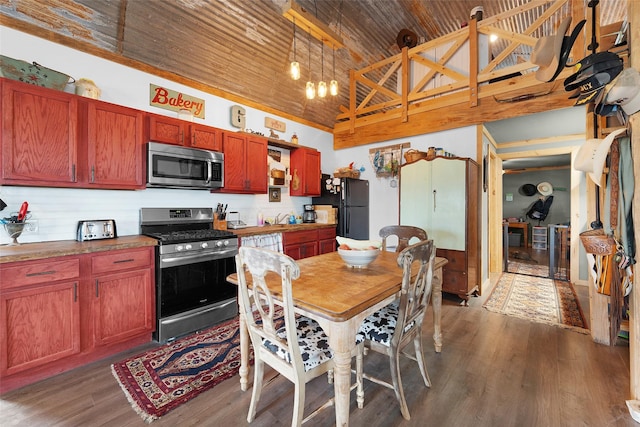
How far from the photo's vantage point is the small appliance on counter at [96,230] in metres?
2.43

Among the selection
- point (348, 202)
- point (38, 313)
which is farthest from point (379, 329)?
point (348, 202)

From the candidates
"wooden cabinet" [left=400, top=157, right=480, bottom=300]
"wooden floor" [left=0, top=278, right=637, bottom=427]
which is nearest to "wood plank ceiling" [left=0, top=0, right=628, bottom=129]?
"wooden cabinet" [left=400, top=157, right=480, bottom=300]

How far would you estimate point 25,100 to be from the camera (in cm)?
204

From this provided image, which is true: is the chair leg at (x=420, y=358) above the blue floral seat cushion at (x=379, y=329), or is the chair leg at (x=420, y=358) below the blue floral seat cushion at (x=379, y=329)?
below

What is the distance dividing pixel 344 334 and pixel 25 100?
2.83 meters

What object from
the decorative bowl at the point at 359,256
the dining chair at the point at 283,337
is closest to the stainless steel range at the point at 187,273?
the dining chair at the point at 283,337

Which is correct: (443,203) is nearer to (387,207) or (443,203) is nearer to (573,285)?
(387,207)

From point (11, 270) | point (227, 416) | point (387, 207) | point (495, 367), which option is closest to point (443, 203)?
point (387, 207)

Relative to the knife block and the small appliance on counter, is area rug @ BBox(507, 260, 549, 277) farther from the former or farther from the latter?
the small appliance on counter

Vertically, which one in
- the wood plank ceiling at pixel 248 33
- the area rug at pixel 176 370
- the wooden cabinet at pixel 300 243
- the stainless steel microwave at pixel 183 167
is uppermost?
the wood plank ceiling at pixel 248 33

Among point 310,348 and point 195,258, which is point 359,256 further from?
point 195,258

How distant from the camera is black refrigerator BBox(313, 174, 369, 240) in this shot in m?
4.46

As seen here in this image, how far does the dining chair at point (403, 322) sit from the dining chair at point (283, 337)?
31 cm

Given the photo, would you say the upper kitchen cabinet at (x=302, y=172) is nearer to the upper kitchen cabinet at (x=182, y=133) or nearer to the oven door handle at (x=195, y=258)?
the upper kitchen cabinet at (x=182, y=133)
